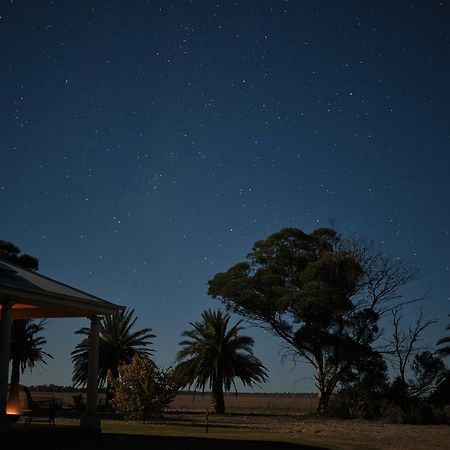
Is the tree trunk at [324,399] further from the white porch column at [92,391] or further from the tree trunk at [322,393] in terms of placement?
the white porch column at [92,391]

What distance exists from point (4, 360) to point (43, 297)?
1982 mm

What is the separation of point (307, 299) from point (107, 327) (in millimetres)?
15334

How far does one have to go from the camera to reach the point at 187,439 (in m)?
17.6

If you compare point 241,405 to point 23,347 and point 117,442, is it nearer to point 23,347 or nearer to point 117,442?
point 23,347

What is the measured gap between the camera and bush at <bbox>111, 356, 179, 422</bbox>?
27.3 m

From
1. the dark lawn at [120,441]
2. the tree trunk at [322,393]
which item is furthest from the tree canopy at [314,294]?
the dark lawn at [120,441]

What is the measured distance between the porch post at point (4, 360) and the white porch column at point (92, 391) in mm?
3524

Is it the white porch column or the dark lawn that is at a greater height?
the white porch column

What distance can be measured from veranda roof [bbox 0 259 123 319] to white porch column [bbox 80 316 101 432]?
63 cm

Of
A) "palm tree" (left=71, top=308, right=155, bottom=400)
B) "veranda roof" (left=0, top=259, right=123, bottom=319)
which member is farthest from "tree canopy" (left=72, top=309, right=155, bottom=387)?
"veranda roof" (left=0, top=259, right=123, bottom=319)

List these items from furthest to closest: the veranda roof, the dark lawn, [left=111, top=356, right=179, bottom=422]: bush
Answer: [left=111, top=356, right=179, bottom=422]: bush, the veranda roof, the dark lawn

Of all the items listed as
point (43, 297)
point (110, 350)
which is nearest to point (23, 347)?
point (110, 350)

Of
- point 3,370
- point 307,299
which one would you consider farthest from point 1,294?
point 307,299

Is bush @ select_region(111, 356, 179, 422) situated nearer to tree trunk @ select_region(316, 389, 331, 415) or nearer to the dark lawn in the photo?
the dark lawn
